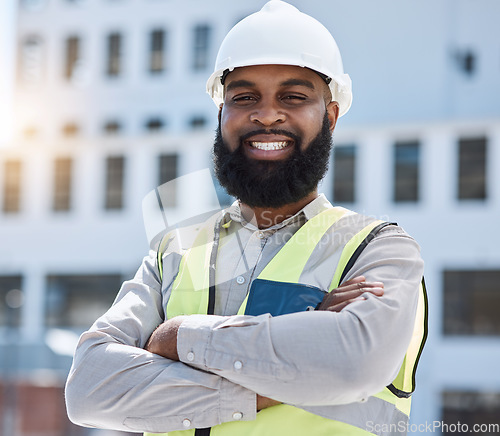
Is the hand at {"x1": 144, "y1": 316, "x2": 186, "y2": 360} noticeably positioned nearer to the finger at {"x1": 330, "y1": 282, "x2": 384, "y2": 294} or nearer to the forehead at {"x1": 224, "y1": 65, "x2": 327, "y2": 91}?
the finger at {"x1": 330, "y1": 282, "x2": 384, "y2": 294}

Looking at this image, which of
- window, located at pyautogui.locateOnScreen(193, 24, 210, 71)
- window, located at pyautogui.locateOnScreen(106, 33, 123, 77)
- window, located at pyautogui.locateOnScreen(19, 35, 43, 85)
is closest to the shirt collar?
window, located at pyautogui.locateOnScreen(193, 24, 210, 71)

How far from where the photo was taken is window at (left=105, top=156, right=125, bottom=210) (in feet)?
85.6

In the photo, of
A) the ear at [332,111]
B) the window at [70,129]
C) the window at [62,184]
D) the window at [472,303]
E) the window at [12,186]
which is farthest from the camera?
the window at [70,129]

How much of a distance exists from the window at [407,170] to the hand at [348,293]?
2150 centimetres

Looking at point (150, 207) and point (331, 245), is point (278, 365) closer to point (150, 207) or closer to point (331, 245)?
point (331, 245)

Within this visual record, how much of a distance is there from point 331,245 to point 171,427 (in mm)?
700

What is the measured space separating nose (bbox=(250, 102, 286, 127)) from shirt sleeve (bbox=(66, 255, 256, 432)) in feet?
2.21

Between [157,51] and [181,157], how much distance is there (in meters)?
7.39

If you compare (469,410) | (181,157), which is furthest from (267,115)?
(181,157)

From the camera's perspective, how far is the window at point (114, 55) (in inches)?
1245

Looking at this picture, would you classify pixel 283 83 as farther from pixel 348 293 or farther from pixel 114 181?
pixel 114 181

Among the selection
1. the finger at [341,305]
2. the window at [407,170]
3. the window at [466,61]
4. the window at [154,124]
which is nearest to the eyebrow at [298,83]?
the finger at [341,305]

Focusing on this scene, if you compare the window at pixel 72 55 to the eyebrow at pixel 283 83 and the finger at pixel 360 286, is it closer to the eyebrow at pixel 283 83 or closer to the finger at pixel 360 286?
the eyebrow at pixel 283 83

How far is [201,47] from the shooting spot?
3022 cm
